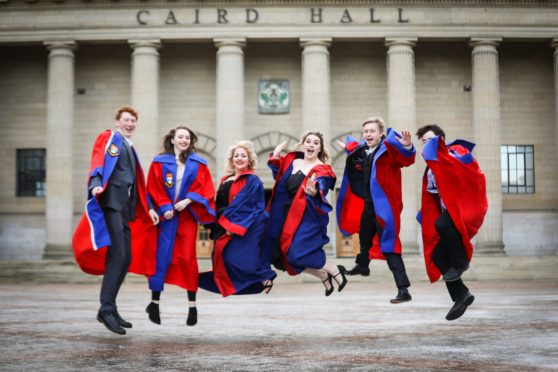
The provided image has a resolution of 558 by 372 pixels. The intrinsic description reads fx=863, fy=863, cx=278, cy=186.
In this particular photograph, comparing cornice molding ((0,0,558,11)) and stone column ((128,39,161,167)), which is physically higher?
cornice molding ((0,0,558,11))

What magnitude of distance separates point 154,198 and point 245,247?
143 centimetres

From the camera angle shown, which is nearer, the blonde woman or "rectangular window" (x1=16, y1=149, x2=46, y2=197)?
the blonde woman

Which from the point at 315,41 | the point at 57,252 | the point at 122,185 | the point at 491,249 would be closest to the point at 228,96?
the point at 315,41

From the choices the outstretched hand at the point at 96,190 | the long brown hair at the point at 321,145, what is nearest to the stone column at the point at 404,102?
the long brown hair at the point at 321,145

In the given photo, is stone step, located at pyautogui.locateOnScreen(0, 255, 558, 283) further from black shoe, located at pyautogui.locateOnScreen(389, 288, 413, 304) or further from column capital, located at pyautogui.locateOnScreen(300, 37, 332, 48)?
black shoe, located at pyautogui.locateOnScreen(389, 288, 413, 304)

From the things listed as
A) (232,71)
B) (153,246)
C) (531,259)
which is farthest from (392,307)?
(232,71)

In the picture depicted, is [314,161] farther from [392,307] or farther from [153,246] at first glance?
[392,307]

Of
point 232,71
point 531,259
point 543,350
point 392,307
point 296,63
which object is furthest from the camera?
point 296,63

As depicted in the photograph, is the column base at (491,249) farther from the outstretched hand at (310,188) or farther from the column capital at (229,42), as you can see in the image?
the outstretched hand at (310,188)

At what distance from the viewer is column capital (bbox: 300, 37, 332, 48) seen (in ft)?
121

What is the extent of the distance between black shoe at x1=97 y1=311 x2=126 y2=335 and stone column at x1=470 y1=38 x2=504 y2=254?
2795 cm

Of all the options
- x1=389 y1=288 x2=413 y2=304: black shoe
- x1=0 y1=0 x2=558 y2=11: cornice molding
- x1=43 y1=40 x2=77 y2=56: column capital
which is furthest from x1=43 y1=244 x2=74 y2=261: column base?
x1=389 y1=288 x2=413 y2=304: black shoe

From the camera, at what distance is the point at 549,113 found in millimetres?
40156

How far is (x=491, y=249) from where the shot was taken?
3662cm
